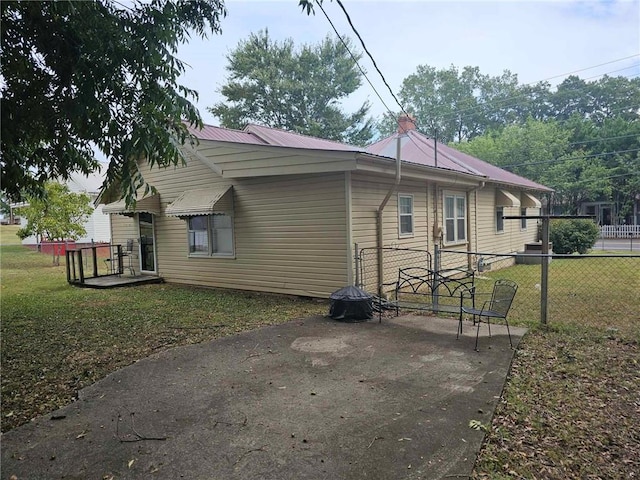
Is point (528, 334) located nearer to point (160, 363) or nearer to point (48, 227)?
point (160, 363)

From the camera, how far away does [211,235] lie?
1026 centimetres

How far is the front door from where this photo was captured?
12.1m

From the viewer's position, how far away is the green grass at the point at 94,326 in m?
4.20

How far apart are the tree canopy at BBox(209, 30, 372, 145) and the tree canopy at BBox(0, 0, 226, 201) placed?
91.4 ft

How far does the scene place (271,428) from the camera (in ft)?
10.3

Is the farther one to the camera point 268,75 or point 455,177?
point 268,75

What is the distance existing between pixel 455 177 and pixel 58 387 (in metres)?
9.26

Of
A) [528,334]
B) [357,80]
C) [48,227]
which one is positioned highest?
[357,80]

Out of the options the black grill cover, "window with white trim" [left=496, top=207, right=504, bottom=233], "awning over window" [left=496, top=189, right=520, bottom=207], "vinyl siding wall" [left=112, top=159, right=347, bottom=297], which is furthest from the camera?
"window with white trim" [left=496, top=207, right=504, bottom=233]

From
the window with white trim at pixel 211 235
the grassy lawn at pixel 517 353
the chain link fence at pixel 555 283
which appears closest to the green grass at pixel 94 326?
the grassy lawn at pixel 517 353

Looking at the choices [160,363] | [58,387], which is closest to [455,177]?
[160,363]

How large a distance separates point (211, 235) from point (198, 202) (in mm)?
1096

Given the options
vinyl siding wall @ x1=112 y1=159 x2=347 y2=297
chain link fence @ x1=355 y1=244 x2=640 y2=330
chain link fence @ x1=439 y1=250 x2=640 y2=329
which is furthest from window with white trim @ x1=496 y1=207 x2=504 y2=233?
vinyl siding wall @ x1=112 y1=159 x2=347 y2=297

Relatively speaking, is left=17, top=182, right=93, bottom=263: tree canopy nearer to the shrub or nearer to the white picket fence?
the shrub
